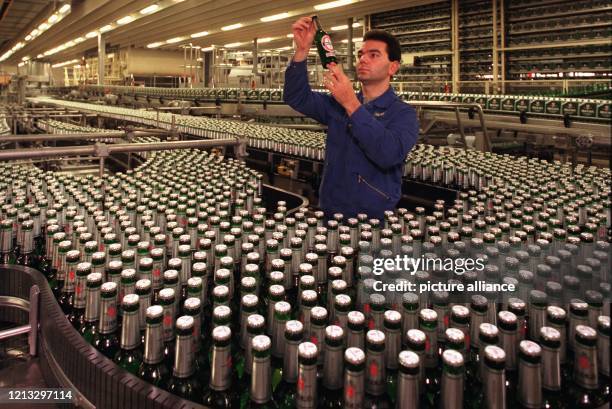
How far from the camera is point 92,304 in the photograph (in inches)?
44.1

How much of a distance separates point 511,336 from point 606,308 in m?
0.19

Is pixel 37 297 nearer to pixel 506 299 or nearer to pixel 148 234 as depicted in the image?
pixel 148 234

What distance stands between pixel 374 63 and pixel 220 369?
1.39 meters

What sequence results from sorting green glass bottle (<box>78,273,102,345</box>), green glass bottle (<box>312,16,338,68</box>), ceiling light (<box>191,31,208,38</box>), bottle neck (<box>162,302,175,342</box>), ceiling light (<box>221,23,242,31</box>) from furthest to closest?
ceiling light (<box>191,31,208,38</box>) < ceiling light (<box>221,23,242,31</box>) < green glass bottle (<box>312,16,338,68</box>) < green glass bottle (<box>78,273,102,345</box>) < bottle neck (<box>162,302,175,342</box>)

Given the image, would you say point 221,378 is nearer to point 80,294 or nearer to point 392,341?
point 392,341

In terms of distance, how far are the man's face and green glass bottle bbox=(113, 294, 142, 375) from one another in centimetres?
130

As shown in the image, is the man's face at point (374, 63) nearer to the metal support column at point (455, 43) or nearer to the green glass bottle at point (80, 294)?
the green glass bottle at point (80, 294)

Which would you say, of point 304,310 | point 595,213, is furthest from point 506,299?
point 595,213

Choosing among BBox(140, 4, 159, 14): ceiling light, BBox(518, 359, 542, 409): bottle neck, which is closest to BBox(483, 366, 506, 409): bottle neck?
BBox(518, 359, 542, 409): bottle neck

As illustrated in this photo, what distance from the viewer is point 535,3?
725cm

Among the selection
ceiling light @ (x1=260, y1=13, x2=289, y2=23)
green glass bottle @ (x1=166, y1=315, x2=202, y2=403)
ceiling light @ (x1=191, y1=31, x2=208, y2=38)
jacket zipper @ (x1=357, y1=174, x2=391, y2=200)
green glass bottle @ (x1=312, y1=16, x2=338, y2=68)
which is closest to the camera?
green glass bottle @ (x1=166, y1=315, x2=202, y2=403)

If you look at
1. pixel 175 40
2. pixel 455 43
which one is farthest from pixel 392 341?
pixel 175 40

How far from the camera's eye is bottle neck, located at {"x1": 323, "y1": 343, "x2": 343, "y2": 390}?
2.82ft

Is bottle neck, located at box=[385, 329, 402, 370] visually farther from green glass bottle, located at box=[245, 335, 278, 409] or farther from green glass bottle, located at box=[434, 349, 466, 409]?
green glass bottle, located at box=[245, 335, 278, 409]
